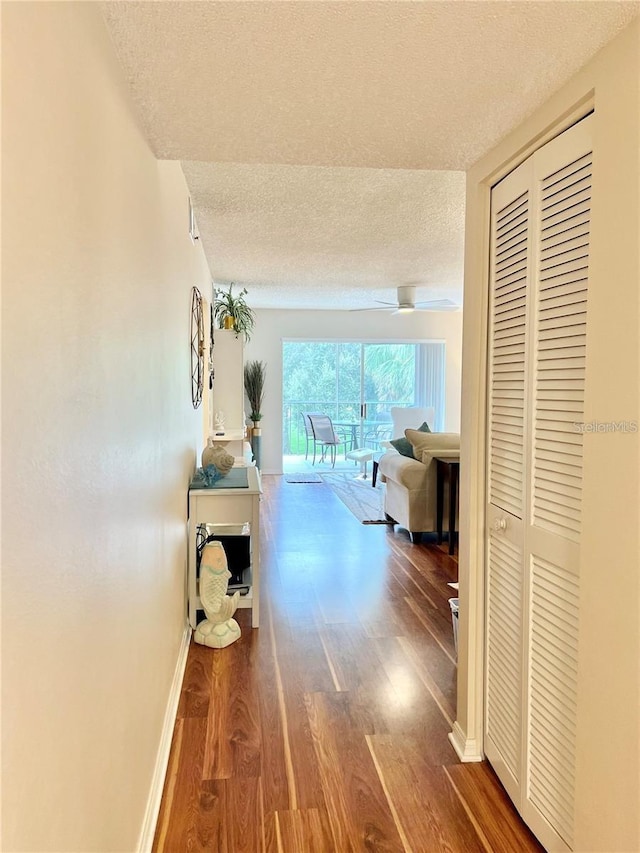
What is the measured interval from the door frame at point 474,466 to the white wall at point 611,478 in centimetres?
56

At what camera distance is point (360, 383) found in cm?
921

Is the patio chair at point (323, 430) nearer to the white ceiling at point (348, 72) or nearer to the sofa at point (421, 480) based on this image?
the sofa at point (421, 480)

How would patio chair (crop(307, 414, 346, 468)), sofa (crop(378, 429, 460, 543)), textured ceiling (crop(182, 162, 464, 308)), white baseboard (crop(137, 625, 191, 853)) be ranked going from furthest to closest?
1. patio chair (crop(307, 414, 346, 468))
2. sofa (crop(378, 429, 460, 543))
3. textured ceiling (crop(182, 162, 464, 308))
4. white baseboard (crop(137, 625, 191, 853))

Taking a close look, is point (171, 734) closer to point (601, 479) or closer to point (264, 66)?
point (601, 479)

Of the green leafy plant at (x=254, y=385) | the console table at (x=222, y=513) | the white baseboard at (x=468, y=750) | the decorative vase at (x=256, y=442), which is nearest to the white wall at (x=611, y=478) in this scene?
the white baseboard at (x=468, y=750)

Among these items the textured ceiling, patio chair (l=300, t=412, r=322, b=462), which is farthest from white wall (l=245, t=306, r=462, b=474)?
the textured ceiling

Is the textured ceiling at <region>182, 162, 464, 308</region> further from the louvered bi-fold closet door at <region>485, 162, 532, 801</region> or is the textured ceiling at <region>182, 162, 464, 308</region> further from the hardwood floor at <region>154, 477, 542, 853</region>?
the hardwood floor at <region>154, 477, 542, 853</region>

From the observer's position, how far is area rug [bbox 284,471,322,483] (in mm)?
8089

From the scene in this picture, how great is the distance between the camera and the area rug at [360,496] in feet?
19.7

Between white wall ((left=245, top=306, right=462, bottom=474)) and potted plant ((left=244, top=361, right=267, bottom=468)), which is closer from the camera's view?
potted plant ((left=244, top=361, right=267, bottom=468))

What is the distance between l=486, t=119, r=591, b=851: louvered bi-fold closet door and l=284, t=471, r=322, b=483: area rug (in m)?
6.16

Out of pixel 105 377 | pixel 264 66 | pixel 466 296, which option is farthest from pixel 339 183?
pixel 105 377

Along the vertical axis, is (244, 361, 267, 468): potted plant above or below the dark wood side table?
above

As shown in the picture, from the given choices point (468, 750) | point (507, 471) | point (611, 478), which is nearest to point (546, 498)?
point (507, 471)
